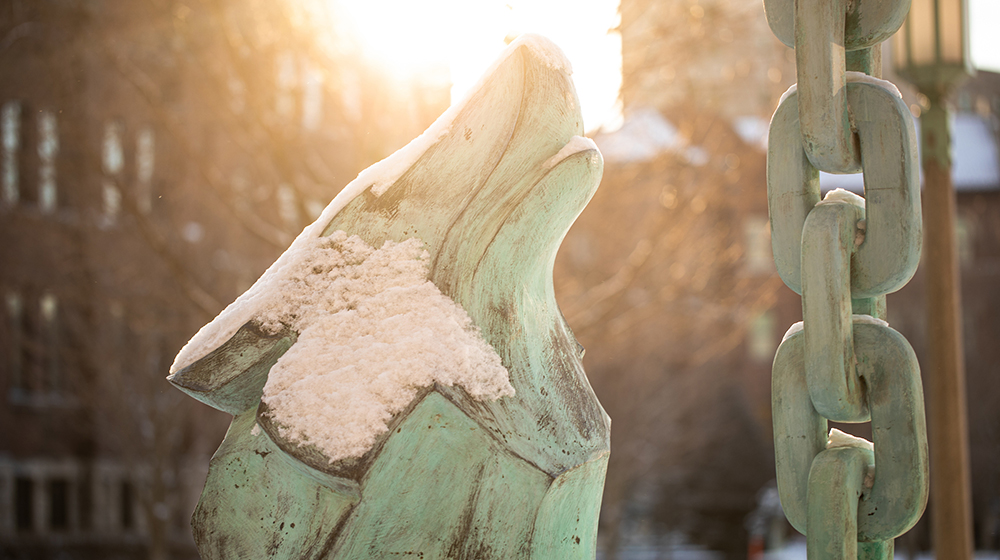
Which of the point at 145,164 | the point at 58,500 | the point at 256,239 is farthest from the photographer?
the point at 58,500

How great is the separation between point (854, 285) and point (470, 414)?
0.68 meters

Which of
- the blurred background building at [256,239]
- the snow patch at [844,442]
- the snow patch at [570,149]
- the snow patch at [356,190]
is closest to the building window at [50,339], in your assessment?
the blurred background building at [256,239]

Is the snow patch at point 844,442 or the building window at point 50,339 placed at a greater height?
the building window at point 50,339

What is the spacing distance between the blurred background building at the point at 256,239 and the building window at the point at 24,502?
46 millimetres

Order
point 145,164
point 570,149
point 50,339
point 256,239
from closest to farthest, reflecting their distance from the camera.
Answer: point 570,149
point 256,239
point 145,164
point 50,339

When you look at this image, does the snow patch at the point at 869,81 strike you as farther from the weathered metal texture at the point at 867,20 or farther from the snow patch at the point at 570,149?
the snow patch at the point at 570,149

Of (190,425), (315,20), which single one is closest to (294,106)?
(315,20)

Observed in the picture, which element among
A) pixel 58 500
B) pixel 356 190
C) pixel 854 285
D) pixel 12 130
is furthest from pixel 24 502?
pixel 854 285

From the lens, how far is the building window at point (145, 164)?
1147 centimetres

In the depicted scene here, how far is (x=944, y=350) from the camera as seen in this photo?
4.41 m

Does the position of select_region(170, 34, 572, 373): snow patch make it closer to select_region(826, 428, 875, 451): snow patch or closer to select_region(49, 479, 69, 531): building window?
select_region(826, 428, 875, 451): snow patch

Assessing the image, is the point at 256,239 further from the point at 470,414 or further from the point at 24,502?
the point at 470,414

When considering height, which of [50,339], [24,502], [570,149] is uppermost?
[50,339]

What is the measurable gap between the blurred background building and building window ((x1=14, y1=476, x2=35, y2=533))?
46 millimetres
